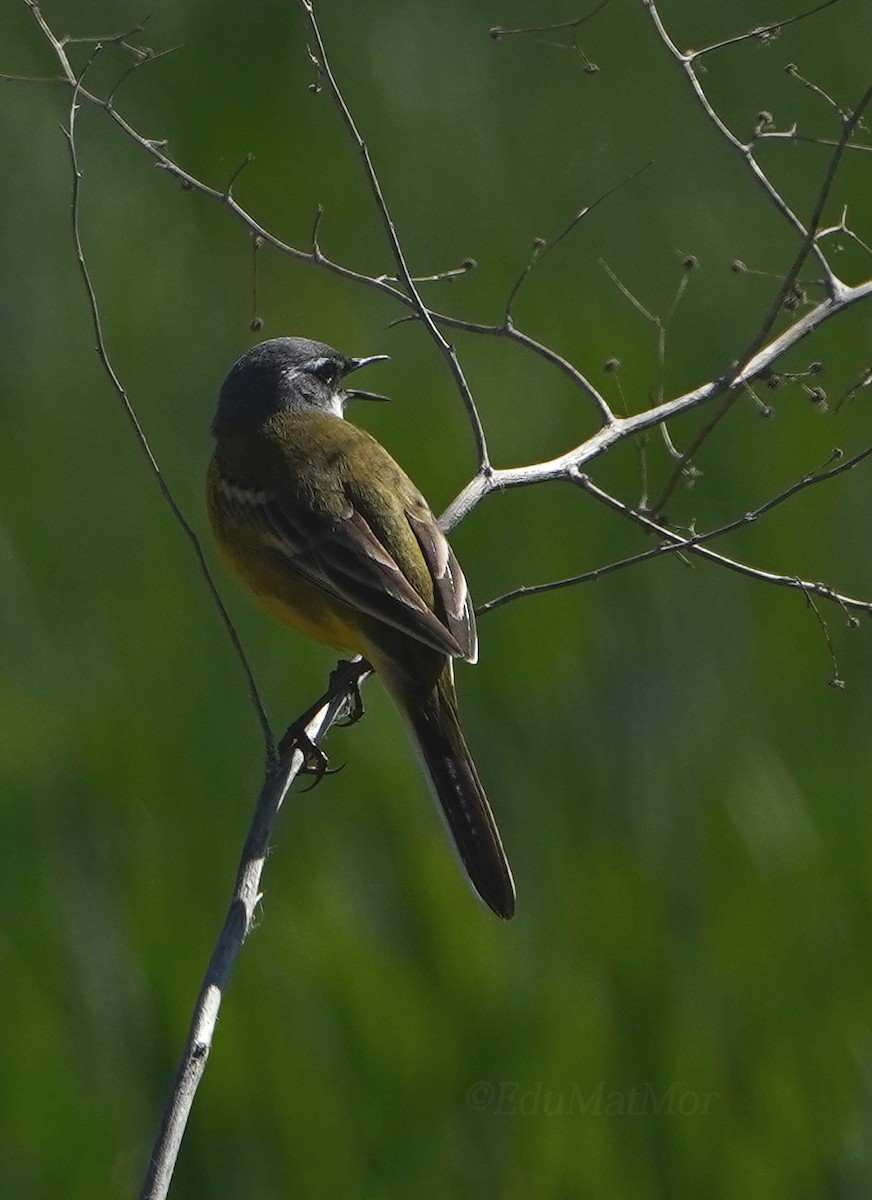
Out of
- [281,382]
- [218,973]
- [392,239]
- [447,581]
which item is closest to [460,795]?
[447,581]

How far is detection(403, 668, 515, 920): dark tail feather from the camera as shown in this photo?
3639mm

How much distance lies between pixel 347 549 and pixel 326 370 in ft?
3.38

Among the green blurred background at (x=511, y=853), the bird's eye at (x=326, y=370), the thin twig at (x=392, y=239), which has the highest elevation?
the thin twig at (x=392, y=239)

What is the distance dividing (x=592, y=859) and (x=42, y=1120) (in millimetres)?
1406

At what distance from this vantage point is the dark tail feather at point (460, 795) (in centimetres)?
364

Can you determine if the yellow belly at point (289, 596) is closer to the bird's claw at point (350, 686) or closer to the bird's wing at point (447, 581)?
the bird's claw at point (350, 686)

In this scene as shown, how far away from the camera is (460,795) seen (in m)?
3.82

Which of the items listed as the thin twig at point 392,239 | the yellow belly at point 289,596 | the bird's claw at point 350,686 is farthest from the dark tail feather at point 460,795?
the thin twig at point 392,239

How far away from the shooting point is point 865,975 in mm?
4637

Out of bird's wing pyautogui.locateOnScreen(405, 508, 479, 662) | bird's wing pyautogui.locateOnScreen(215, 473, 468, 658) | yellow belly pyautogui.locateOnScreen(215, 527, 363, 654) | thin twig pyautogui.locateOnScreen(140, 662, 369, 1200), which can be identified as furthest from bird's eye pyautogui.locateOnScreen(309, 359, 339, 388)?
thin twig pyautogui.locateOnScreen(140, 662, 369, 1200)

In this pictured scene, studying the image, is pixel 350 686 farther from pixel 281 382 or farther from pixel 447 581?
pixel 281 382

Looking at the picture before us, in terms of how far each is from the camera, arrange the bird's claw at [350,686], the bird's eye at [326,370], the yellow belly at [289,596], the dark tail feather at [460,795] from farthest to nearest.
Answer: the bird's eye at [326,370] < the bird's claw at [350,686] < the yellow belly at [289,596] < the dark tail feather at [460,795]

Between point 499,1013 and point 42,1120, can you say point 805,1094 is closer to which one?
point 499,1013

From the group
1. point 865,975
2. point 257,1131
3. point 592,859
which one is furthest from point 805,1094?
point 257,1131
